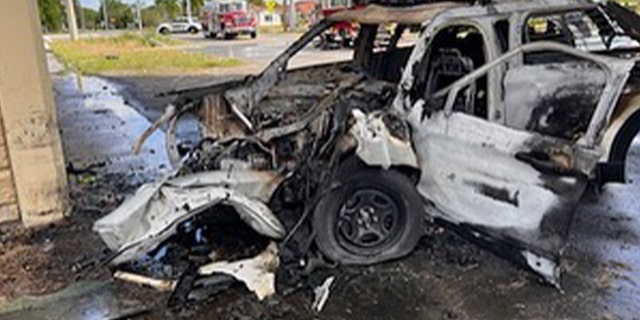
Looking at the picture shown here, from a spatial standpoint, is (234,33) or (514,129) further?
(234,33)

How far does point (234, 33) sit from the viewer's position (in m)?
37.5

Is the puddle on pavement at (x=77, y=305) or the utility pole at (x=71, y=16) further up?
the utility pole at (x=71, y=16)

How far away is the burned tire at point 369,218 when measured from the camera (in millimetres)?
4453

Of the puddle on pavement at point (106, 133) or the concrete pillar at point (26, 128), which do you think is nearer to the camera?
the concrete pillar at point (26, 128)

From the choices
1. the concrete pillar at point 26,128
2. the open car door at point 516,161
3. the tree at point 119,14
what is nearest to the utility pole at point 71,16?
the concrete pillar at point 26,128

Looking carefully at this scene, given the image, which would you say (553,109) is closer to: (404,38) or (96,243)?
(404,38)

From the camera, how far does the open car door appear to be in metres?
3.87

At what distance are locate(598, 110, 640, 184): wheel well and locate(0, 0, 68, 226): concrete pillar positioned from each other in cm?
525

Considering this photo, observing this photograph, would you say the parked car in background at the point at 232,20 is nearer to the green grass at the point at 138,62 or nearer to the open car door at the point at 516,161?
the green grass at the point at 138,62

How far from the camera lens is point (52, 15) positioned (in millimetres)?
60812

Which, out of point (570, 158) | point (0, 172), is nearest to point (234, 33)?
point (0, 172)

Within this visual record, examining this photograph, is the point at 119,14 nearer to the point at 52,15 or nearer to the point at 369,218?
the point at 52,15

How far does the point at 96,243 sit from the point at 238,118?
67.8 inches

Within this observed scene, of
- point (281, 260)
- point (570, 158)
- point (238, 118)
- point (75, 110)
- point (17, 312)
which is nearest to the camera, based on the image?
point (570, 158)
